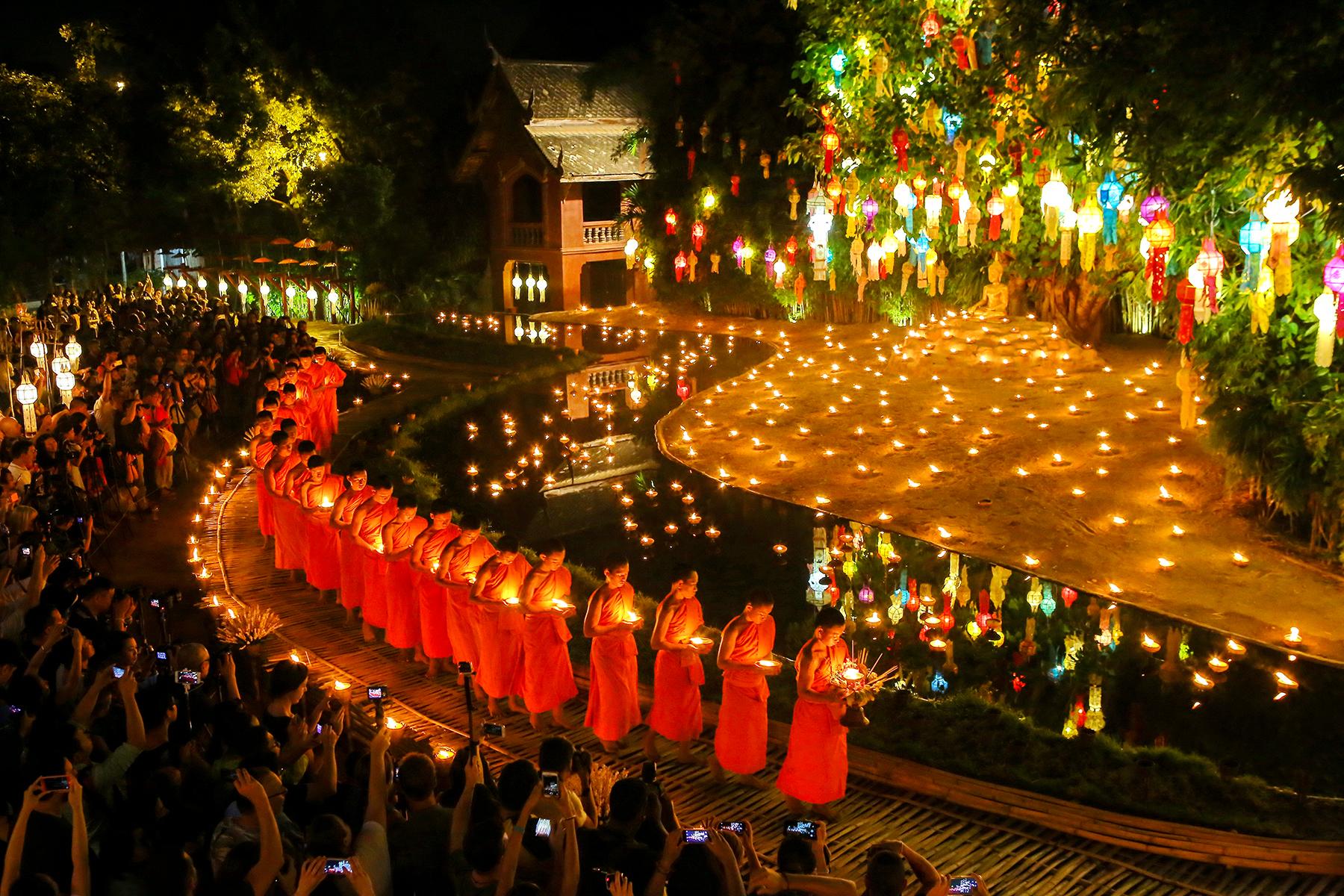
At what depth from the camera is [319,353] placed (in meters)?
15.8

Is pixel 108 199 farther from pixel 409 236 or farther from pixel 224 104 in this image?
pixel 409 236

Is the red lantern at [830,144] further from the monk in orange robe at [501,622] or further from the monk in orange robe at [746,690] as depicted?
the monk in orange robe at [746,690]

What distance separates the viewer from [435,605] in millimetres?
8586

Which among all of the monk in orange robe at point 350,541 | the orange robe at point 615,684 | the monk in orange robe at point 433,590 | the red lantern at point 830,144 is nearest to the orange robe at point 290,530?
the monk in orange robe at point 350,541

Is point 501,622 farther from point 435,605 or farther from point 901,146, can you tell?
point 901,146

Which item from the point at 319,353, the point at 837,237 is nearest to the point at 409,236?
the point at 837,237

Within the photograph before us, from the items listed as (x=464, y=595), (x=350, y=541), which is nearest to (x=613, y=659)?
(x=464, y=595)

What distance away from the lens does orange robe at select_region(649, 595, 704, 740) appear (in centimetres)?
712

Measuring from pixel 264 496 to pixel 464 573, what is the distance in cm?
409

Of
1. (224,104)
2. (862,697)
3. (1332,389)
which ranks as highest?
(224,104)

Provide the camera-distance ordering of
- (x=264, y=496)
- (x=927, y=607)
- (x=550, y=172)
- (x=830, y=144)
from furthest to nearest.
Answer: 1. (x=550, y=172)
2. (x=830, y=144)
3. (x=264, y=496)
4. (x=927, y=607)

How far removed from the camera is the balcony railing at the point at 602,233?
104ft

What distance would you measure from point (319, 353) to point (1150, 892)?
12547 mm

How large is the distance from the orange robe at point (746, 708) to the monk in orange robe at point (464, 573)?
1969 millimetres
